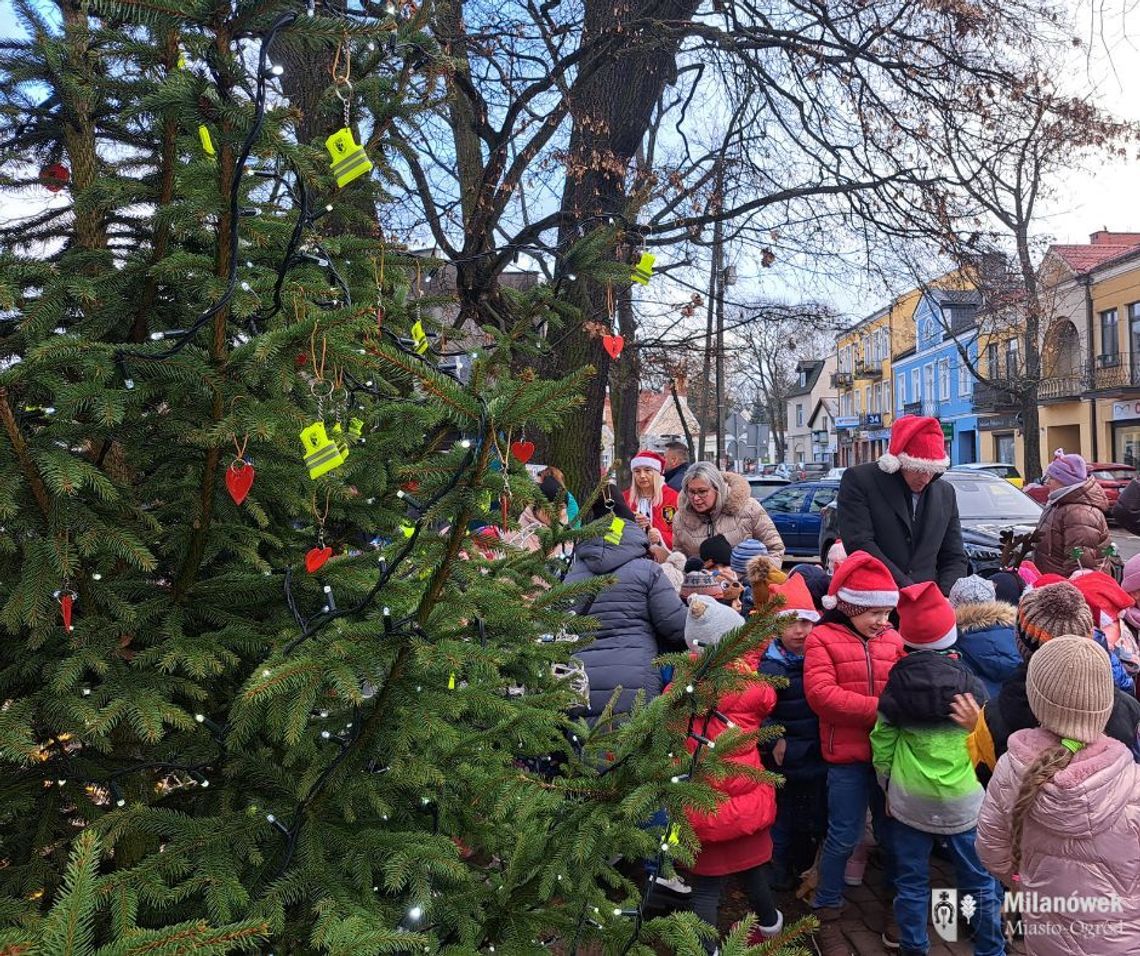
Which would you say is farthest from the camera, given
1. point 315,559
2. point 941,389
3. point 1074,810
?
point 941,389

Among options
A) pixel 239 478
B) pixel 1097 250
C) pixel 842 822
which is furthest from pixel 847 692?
pixel 1097 250

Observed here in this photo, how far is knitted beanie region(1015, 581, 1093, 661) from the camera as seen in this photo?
121 inches

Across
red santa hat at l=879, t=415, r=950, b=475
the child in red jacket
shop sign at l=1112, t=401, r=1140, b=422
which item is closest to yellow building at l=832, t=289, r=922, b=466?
shop sign at l=1112, t=401, r=1140, b=422

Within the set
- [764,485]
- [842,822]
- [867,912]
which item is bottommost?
[867,912]

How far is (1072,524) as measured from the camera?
5.86 m

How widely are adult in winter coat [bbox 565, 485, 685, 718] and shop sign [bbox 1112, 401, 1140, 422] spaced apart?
3529 cm

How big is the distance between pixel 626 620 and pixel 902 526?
69.8 inches

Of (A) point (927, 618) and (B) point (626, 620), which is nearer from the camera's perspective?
(A) point (927, 618)

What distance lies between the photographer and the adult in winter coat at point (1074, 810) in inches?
97.7

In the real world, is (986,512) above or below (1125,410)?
below

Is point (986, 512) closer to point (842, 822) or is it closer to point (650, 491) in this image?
point (650, 491)

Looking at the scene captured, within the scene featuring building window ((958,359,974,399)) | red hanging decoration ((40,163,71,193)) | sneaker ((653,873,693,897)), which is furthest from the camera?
building window ((958,359,974,399))

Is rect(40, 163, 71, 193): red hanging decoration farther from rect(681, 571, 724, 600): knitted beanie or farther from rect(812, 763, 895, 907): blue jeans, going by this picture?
rect(812, 763, 895, 907): blue jeans

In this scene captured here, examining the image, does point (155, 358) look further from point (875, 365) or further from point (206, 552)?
point (875, 365)
